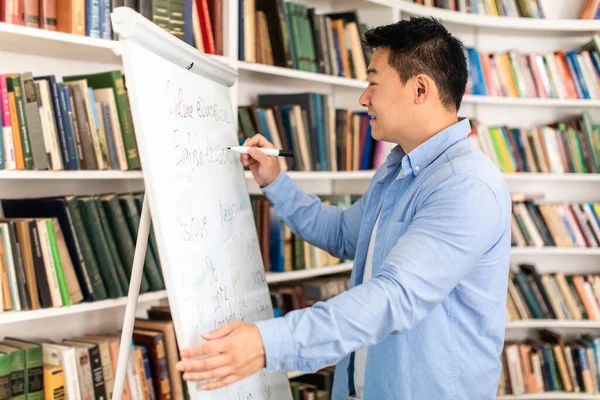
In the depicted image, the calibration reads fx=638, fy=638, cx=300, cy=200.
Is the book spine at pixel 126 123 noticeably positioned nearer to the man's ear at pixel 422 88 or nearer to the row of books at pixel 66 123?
the row of books at pixel 66 123

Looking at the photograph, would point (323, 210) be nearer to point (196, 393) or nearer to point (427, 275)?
point (427, 275)

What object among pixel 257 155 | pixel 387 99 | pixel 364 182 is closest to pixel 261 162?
pixel 257 155

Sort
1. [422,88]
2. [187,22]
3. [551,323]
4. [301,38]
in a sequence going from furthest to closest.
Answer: [551,323] → [301,38] → [187,22] → [422,88]

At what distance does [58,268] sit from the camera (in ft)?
5.53

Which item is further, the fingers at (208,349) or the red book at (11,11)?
the red book at (11,11)

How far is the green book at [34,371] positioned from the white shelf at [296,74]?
113cm

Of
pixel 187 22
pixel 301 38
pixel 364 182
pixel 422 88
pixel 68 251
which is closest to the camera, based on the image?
pixel 422 88

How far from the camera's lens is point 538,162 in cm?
311

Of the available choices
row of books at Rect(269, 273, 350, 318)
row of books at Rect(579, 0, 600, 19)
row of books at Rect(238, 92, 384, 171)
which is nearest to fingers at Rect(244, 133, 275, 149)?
row of books at Rect(238, 92, 384, 171)

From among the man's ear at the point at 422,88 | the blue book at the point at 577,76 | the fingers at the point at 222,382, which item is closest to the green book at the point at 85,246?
the fingers at the point at 222,382

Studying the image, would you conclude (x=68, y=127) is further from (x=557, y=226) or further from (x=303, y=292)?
(x=557, y=226)

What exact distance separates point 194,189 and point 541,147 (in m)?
2.31

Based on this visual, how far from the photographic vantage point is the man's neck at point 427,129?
59.6 inches

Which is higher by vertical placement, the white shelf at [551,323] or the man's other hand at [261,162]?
the man's other hand at [261,162]
